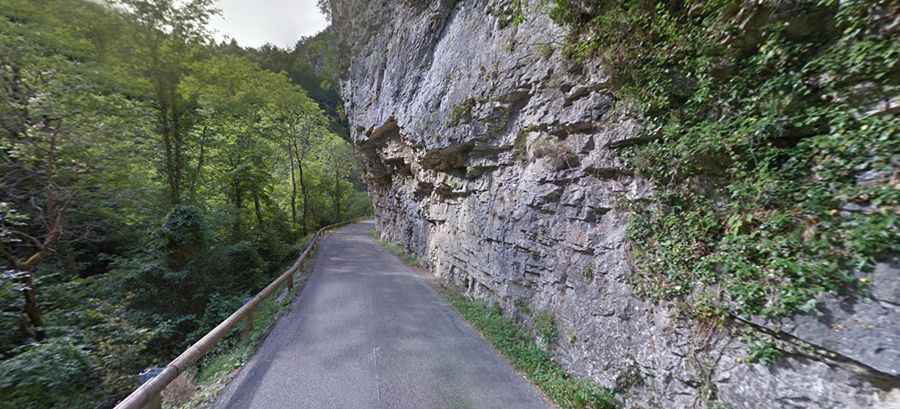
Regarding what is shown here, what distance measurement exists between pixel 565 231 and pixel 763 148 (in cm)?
245

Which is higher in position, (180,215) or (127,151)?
(127,151)

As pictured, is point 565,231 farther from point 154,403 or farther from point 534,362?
point 154,403

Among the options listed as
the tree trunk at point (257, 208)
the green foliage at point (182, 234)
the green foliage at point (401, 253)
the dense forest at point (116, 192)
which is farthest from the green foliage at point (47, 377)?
the tree trunk at point (257, 208)

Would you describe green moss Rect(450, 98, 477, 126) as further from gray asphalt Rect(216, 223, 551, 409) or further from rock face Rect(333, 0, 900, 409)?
gray asphalt Rect(216, 223, 551, 409)

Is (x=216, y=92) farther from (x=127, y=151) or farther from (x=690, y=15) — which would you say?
(x=690, y=15)

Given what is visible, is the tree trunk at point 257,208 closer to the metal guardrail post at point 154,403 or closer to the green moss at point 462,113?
the green moss at point 462,113

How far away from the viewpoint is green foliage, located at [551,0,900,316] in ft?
6.79

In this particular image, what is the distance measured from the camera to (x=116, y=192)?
8.08m

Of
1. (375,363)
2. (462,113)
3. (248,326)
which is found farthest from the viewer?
(462,113)

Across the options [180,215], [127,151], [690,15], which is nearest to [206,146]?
[127,151]

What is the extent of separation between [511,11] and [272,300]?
8655 millimetres

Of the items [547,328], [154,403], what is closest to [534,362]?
[547,328]

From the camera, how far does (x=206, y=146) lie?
1304 centimetres

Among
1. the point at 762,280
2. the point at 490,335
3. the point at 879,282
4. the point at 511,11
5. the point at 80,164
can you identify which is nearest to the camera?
the point at 879,282
